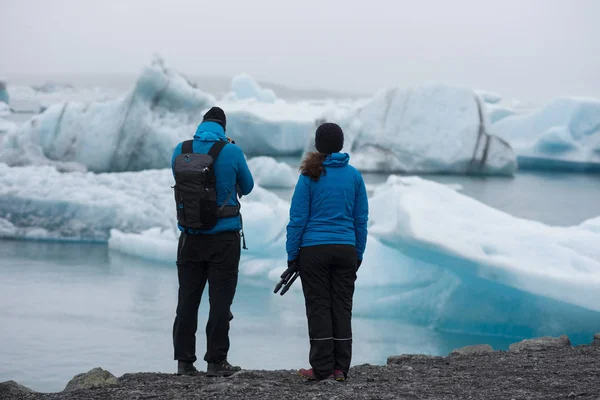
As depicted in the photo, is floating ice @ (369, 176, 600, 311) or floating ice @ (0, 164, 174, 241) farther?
floating ice @ (0, 164, 174, 241)

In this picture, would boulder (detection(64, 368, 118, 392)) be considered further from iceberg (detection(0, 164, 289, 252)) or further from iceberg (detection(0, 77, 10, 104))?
iceberg (detection(0, 77, 10, 104))

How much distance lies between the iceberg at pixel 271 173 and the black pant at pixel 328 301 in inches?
483

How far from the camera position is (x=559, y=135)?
19.4 metres

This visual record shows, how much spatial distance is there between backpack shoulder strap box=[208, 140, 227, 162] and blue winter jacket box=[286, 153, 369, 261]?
37 cm

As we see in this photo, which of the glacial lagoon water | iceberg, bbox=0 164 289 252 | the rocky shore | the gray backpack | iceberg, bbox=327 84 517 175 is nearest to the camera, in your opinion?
the rocky shore

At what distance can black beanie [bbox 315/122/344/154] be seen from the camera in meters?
3.09

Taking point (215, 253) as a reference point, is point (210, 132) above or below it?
above

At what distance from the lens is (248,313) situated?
6.71 meters

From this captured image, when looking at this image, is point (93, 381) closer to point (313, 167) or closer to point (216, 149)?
point (216, 149)

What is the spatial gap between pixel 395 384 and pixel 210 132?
126 cm

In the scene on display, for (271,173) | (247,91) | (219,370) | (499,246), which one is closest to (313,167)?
(219,370)

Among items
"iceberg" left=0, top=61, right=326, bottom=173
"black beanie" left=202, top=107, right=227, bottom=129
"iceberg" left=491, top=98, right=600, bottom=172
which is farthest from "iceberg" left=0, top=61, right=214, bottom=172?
"black beanie" left=202, top=107, right=227, bottom=129

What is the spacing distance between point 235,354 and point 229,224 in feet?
7.75

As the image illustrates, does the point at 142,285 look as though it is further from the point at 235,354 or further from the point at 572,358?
the point at 572,358
